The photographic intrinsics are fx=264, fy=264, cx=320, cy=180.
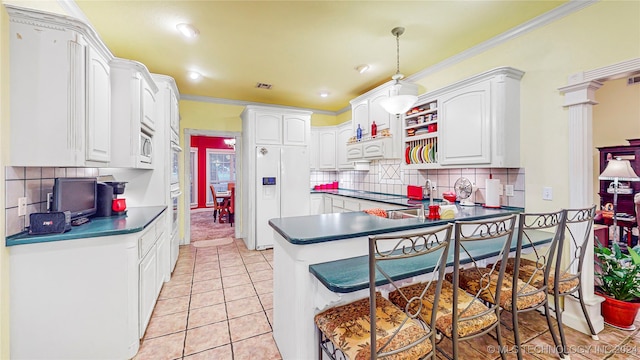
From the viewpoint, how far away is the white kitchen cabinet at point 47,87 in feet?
5.20

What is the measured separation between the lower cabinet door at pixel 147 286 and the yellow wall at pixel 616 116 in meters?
6.11

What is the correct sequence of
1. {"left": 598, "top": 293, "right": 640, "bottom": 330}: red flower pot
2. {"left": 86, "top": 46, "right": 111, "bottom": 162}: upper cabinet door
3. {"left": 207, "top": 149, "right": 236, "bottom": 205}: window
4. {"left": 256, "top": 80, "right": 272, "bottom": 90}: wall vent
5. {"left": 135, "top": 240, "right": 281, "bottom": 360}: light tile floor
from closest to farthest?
{"left": 86, "top": 46, "right": 111, "bottom": 162}: upper cabinet door → {"left": 135, "top": 240, "right": 281, "bottom": 360}: light tile floor → {"left": 598, "top": 293, "right": 640, "bottom": 330}: red flower pot → {"left": 256, "top": 80, "right": 272, "bottom": 90}: wall vent → {"left": 207, "top": 149, "right": 236, "bottom": 205}: window

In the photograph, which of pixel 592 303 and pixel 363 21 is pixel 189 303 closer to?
pixel 363 21

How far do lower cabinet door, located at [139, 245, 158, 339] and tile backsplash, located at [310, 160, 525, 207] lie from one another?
3314 millimetres

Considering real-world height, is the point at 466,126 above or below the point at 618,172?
above

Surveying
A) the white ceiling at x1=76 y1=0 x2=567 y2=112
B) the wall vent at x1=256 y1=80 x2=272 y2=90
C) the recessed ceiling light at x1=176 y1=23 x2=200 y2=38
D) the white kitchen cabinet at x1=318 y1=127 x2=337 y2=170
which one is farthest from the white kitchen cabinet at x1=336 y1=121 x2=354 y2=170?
the recessed ceiling light at x1=176 y1=23 x2=200 y2=38

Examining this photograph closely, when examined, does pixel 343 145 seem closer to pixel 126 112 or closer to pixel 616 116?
pixel 126 112

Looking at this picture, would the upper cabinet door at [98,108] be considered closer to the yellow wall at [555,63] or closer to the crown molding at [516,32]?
the crown molding at [516,32]

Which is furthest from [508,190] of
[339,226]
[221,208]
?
[221,208]

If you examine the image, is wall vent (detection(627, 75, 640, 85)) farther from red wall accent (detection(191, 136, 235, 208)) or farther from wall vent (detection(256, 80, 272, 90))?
red wall accent (detection(191, 136, 235, 208))

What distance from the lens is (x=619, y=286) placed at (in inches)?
85.5

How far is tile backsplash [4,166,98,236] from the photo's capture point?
1600mm

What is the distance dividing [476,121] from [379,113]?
1.45 metres

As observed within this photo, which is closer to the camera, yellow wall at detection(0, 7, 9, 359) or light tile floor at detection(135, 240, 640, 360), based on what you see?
yellow wall at detection(0, 7, 9, 359)
